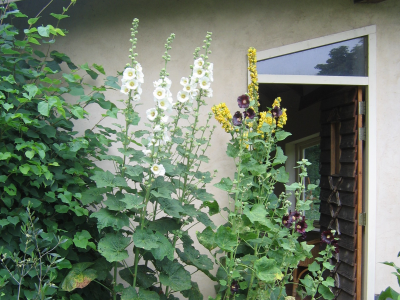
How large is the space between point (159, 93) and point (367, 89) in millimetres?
1753

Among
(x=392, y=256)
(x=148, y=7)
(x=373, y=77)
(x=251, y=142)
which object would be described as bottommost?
(x=392, y=256)

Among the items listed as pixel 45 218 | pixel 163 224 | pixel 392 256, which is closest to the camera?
pixel 163 224

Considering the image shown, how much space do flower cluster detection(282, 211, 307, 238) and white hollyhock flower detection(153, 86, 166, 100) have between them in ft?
3.19

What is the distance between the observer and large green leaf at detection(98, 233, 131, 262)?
6.12 feet

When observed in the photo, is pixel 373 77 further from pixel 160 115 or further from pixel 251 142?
pixel 160 115

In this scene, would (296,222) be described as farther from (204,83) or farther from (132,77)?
(132,77)

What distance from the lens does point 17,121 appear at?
82.7 inches

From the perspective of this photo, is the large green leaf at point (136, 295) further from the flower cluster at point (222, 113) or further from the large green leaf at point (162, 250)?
the flower cluster at point (222, 113)

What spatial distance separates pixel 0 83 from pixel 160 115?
99 cm

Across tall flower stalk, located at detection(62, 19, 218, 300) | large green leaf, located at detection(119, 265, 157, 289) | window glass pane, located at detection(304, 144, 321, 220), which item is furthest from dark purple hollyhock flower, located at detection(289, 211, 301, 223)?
window glass pane, located at detection(304, 144, 321, 220)

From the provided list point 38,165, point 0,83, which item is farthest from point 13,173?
point 0,83

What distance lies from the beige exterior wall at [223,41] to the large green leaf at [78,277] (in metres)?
1.13

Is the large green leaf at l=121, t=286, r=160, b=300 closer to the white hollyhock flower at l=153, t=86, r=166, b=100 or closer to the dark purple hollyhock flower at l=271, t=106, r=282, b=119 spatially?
the white hollyhock flower at l=153, t=86, r=166, b=100

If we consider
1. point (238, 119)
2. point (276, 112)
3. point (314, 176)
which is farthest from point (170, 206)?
point (314, 176)
